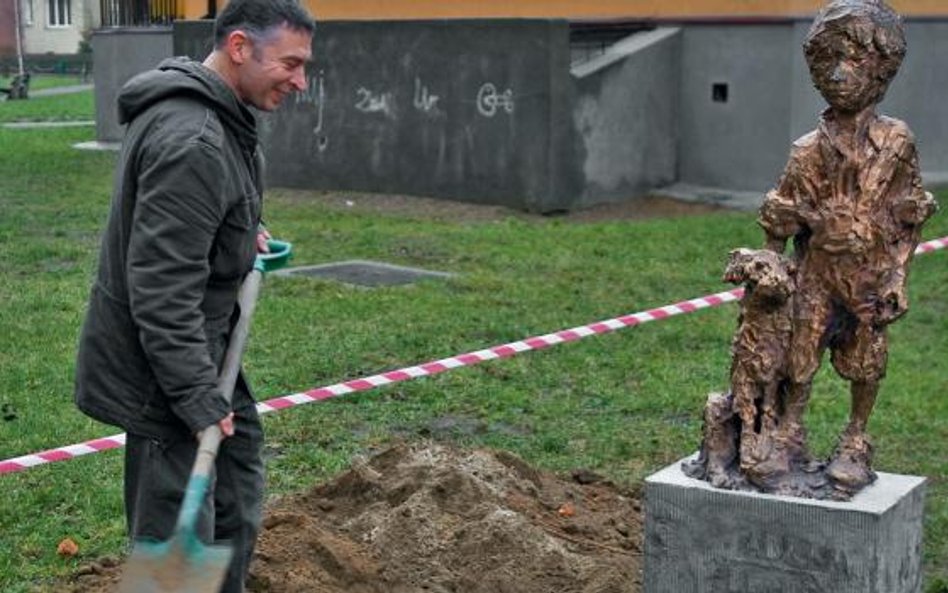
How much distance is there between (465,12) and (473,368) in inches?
432

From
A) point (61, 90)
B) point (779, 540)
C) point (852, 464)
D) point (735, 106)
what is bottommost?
point (61, 90)

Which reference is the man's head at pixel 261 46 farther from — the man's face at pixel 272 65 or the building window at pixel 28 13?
the building window at pixel 28 13

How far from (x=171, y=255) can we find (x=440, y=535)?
7.03 feet

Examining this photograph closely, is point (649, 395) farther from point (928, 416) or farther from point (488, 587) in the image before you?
point (488, 587)

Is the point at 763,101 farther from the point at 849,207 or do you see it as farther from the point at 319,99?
the point at 849,207

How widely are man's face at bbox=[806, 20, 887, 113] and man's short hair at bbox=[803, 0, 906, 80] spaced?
0.01 metres

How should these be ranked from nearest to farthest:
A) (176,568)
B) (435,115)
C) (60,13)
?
(176,568), (435,115), (60,13)

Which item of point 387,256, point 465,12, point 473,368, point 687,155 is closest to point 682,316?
point 473,368

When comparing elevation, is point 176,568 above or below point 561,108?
below

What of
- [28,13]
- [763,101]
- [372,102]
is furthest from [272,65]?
[28,13]

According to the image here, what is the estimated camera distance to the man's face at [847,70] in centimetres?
481

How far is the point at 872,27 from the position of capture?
15.8 ft

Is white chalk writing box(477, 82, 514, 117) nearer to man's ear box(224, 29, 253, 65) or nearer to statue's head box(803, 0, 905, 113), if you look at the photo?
statue's head box(803, 0, 905, 113)

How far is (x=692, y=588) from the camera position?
4.94 meters
